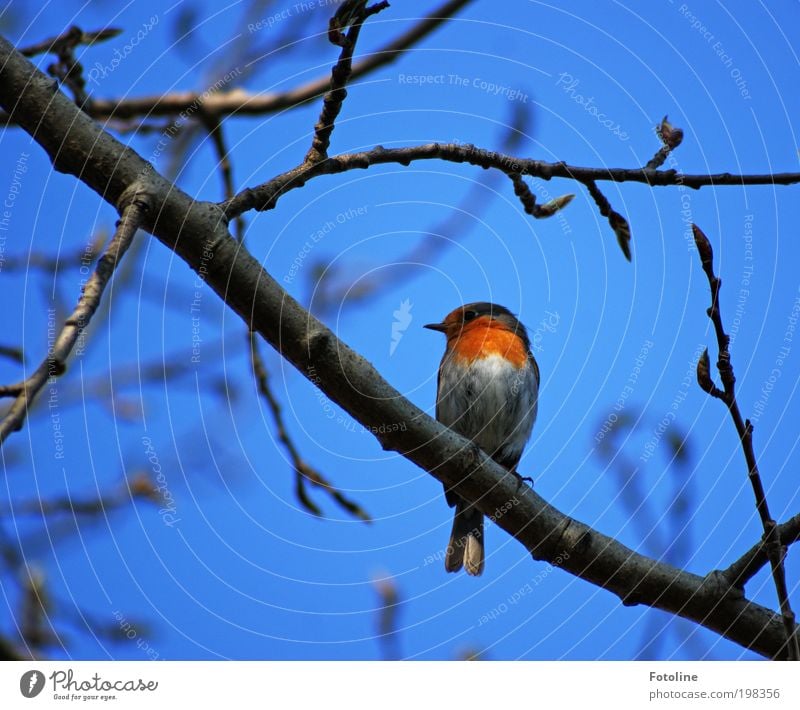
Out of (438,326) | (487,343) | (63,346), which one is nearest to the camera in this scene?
(63,346)

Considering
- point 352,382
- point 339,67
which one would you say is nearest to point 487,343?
point 352,382

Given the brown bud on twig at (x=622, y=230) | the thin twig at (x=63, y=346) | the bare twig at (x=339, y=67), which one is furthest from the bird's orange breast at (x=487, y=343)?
the thin twig at (x=63, y=346)

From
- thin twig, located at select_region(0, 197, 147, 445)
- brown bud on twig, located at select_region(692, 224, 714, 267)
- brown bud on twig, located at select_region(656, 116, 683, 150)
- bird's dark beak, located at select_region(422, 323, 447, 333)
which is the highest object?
bird's dark beak, located at select_region(422, 323, 447, 333)

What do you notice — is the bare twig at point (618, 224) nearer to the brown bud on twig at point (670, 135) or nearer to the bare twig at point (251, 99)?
the brown bud on twig at point (670, 135)

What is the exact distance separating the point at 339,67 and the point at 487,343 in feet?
13.2

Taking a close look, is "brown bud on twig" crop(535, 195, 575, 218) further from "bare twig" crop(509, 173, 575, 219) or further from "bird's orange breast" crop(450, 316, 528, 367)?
"bird's orange breast" crop(450, 316, 528, 367)

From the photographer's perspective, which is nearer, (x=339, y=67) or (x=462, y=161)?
(x=339, y=67)

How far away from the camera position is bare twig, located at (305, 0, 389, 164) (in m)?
3.20

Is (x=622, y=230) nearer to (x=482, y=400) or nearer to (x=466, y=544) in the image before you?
(x=482, y=400)

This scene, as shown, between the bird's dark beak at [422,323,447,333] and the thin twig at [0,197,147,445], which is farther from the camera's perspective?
the bird's dark beak at [422,323,447,333]
